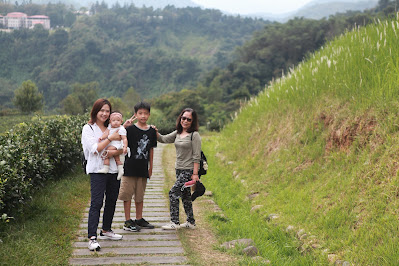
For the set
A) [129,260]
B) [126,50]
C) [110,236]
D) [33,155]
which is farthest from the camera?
[126,50]

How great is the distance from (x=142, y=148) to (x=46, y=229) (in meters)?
1.63

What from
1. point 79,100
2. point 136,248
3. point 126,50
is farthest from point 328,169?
point 126,50

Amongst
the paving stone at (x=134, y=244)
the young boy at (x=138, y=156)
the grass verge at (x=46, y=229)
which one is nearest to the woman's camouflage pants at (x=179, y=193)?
the young boy at (x=138, y=156)

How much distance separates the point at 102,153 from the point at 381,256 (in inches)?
129

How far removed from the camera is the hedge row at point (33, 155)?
5.29 metres

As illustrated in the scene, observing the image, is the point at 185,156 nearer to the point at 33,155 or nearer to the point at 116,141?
the point at 116,141

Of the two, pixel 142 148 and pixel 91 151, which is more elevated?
pixel 91 151

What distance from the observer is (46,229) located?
5230 mm

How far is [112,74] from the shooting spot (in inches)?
→ 3583

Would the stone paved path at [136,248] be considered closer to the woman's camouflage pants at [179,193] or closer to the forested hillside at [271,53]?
the woman's camouflage pants at [179,193]

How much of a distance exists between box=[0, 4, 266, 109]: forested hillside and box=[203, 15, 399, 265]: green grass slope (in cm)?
1281

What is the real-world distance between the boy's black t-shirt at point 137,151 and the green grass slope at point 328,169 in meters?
1.49

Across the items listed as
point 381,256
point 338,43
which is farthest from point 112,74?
point 381,256

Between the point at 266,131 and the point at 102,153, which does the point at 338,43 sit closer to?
the point at 266,131
